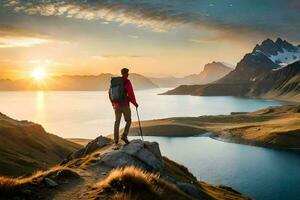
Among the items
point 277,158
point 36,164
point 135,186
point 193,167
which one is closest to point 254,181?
point 193,167

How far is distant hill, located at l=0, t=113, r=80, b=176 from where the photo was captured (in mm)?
93562

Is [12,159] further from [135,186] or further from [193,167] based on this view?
[135,186]

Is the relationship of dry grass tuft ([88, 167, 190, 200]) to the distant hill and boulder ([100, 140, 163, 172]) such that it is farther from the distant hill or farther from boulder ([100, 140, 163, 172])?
the distant hill

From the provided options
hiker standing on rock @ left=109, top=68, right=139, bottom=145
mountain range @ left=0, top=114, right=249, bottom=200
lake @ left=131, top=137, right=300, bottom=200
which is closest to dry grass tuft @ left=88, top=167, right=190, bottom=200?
mountain range @ left=0, top=114, right=249, bottom=200

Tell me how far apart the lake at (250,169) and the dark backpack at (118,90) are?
85.5 meters

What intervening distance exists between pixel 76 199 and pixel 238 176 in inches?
4717

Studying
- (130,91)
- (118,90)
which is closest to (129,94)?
(130,91)

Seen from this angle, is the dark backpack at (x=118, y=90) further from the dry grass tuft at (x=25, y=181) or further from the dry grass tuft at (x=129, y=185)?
the dry grass tuft at (x=129, y=185)

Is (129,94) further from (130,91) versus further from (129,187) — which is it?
(129,187)

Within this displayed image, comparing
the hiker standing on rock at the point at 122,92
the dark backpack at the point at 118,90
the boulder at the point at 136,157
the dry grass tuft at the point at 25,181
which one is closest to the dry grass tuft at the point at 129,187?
the dry grass tuft at the point at 25,181

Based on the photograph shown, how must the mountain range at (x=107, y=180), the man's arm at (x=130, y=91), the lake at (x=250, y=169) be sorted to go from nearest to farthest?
the mountain range at (x=107, y=180), the man's arm at (x=130, y=91), the lake at (x=250, y=169)

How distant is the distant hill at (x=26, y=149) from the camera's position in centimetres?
9356

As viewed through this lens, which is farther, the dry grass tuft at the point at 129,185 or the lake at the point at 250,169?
the lake at the point at 250,169

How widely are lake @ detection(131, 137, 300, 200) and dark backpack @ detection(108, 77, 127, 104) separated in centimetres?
8547
